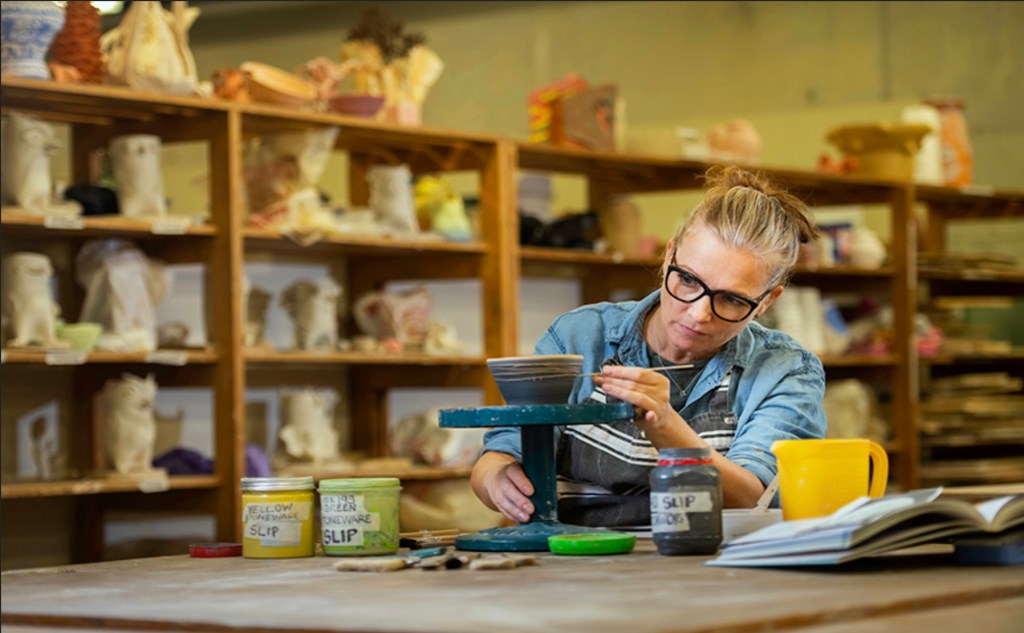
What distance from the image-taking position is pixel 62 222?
457 centimetres

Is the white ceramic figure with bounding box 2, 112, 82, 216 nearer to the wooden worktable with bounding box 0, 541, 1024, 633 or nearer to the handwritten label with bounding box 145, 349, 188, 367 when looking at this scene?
the handwritten label with bounding box 145, 349, 188, 367

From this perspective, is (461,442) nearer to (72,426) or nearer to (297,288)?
(297,288)

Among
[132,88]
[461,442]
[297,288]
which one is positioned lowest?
[461,442]

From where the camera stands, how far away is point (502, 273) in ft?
18.5

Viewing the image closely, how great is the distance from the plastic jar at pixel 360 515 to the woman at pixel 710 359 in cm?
28

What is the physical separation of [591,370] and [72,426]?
286cm

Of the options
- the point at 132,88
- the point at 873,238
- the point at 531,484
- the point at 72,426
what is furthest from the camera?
the point at 873,238

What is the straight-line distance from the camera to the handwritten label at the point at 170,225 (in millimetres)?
4812

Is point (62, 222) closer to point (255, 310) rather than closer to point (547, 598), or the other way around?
point (255, 310)

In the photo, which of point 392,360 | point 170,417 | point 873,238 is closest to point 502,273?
point 392,360

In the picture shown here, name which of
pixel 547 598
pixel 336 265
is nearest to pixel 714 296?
pixel 547 598

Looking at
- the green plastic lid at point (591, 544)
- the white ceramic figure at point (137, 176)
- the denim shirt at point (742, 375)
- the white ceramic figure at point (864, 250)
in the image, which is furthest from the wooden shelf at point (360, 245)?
the green plastic lid at point (591, 544)

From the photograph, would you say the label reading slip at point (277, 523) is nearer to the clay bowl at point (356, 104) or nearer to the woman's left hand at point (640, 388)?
the woman's left hand at point (640, 388)

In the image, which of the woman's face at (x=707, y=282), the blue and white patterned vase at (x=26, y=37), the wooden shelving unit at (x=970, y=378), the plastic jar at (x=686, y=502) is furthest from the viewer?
the wooden shelving unit at (x=970, y=378)
